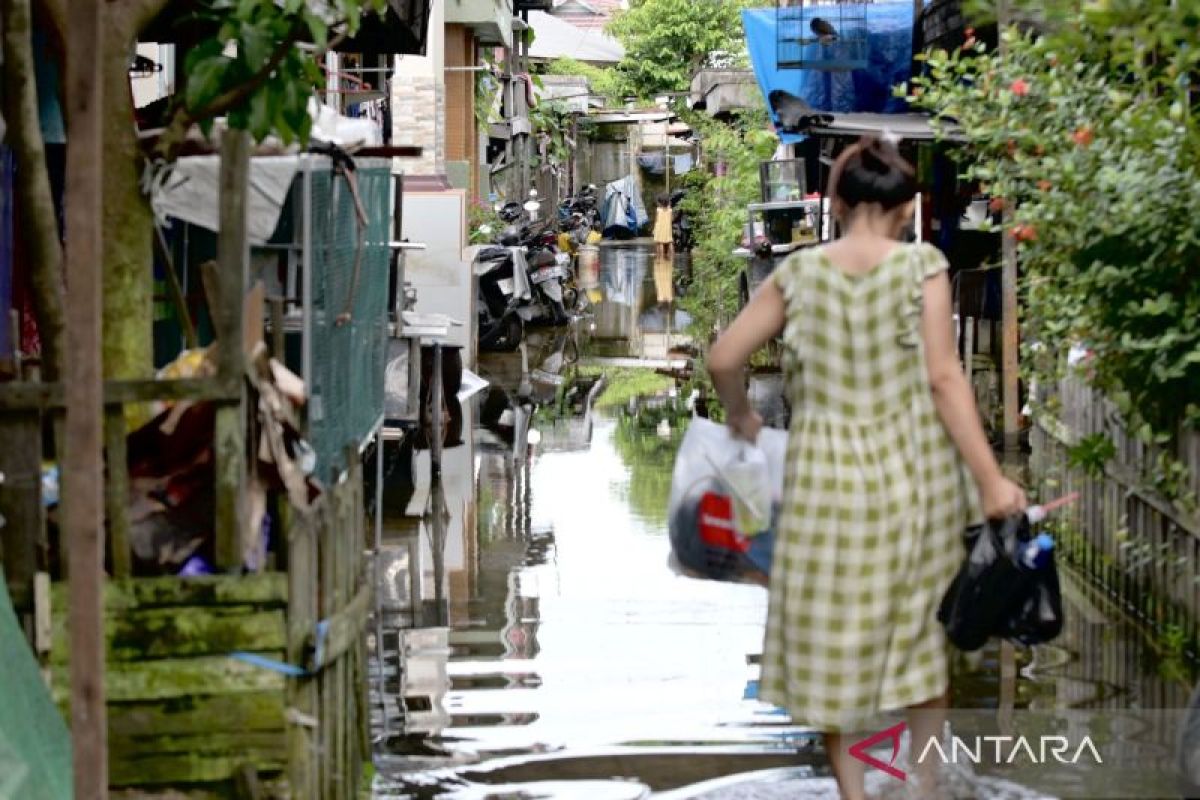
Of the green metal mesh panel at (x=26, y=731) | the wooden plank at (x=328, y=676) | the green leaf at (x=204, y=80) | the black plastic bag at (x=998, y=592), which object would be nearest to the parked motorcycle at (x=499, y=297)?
the green leaf at (x=204, y=80)

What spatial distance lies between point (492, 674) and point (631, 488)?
5751 mm

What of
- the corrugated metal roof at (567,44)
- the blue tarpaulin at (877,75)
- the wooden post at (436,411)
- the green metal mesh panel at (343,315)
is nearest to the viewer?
the green metal mesh panel at (343,315)

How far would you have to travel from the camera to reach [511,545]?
38.9 feet

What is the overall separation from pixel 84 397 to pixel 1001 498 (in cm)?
252

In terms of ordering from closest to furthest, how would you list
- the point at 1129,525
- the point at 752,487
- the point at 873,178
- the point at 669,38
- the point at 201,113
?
1. the point at 873,178
2. the point at 752,487
3. the point at 201,113
4. the point at 1129,525
5. the point at 669,38

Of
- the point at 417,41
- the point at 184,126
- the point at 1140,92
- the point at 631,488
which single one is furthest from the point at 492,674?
the point at 417,41

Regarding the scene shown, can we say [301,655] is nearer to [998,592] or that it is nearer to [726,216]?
[998,592]

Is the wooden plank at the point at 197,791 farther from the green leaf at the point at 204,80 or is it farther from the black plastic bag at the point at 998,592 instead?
the green leaf at the point at 204,80

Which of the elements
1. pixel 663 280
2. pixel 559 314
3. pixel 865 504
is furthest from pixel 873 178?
pixel 663 280

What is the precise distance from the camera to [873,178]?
566 cm

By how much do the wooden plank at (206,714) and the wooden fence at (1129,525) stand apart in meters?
4.08

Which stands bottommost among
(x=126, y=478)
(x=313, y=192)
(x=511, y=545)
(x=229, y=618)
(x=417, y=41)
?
(x=511, y=545)

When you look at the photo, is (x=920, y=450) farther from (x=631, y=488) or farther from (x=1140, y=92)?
(x=631, y=488)

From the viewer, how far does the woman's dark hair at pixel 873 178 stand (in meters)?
5.64
